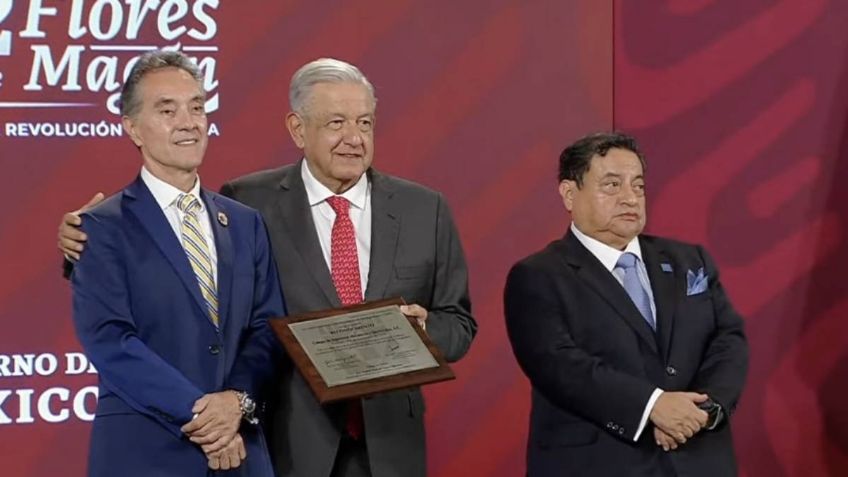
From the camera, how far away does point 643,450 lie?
329cm

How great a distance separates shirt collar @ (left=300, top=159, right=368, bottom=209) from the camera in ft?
10.9

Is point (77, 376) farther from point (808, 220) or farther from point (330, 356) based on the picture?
point (808, 220)

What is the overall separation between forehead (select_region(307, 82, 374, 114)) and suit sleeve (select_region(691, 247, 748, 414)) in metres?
0.96

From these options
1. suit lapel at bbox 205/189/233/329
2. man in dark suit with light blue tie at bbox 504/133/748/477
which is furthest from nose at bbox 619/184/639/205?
suit lapel at bbox 205/189/233/329

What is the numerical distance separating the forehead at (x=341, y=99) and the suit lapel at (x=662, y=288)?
79cm

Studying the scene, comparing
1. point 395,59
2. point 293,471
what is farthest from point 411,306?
point 395,59

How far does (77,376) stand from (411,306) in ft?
5.34

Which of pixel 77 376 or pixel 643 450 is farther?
pixel 77 376

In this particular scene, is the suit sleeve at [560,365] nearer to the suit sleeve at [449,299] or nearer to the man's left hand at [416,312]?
the suit sleeve at [449,299]

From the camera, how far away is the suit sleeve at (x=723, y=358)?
3320 mm

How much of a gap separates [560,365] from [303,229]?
26.7 inches

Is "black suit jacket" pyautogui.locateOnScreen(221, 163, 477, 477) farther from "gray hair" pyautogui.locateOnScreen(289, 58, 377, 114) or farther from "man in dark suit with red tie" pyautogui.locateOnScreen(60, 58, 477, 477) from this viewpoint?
"gray hair" pyautogui.locateOnScreen(289, 58, 377, 114)

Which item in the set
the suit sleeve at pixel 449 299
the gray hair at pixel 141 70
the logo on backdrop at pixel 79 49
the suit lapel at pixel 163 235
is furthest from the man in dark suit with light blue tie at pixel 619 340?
the logo on backdrop at pixel 79 49

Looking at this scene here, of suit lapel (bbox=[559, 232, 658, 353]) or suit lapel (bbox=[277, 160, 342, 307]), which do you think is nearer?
suit lapel (bbox=[277, 160, 342, 307])
